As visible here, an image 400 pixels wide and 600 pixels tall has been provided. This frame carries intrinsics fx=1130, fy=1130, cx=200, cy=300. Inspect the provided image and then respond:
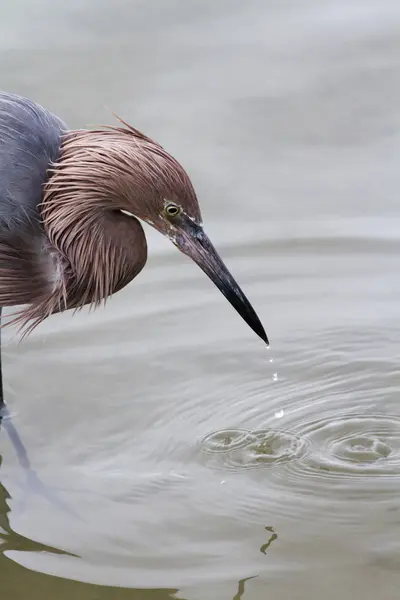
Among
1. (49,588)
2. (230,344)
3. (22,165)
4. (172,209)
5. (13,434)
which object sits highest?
(22,165)

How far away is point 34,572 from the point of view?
3.84m

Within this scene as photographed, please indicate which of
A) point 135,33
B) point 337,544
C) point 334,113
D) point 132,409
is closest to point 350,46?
point 334,113

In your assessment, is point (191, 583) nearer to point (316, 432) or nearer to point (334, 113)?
point (316, 432)

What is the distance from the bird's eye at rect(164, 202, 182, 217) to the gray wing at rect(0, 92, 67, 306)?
1.67 ft

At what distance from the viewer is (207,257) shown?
13.1 ft

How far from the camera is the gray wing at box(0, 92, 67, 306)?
4.06 meters

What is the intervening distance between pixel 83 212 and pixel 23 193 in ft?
0.77

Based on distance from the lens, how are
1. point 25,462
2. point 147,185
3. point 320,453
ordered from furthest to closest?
point 25,462 → point 320,453 → point 147,185

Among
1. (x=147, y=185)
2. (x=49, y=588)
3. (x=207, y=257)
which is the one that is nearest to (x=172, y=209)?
(x=147, y=185)

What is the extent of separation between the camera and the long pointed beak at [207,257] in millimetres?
3945

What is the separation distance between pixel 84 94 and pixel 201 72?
78cm

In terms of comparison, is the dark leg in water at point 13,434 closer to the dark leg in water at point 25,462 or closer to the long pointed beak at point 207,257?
the dark leg in water at point 25,462

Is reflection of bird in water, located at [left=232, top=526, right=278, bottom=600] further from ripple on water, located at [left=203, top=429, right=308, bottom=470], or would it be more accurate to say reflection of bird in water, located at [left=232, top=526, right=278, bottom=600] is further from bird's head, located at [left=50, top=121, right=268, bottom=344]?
bird's head, located at [left=50, top=121, right=268, bottom=344]

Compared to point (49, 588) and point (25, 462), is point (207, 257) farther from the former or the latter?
point (49, 588)
